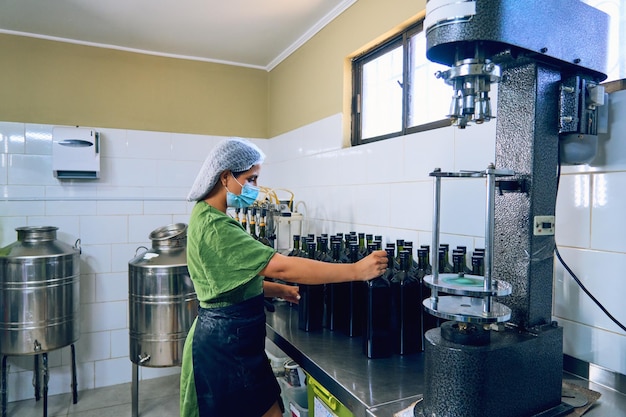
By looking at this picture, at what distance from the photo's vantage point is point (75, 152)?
2785 mm

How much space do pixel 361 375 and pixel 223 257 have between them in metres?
0.55

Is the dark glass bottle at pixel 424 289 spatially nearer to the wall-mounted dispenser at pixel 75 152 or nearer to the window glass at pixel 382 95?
the window glass at pixel 382 95

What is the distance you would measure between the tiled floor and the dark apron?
1.50 m

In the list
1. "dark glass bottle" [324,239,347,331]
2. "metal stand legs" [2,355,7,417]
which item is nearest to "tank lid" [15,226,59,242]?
"metal stand legs" [2,355,7,417]

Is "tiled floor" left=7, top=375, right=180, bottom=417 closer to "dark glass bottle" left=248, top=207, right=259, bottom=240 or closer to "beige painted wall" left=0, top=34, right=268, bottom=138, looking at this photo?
"dark glass bottle" left=248, top=207, right=259, bottom=240

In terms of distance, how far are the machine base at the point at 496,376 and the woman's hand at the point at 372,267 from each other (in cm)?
33

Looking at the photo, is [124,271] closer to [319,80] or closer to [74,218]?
[74,218]

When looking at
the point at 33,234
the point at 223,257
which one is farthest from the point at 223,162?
the point at 33,234

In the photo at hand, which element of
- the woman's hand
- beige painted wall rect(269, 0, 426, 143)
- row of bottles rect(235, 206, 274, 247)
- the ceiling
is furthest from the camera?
row of bottles rect(235, 206, 274, 247)

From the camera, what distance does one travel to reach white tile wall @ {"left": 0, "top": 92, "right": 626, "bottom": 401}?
43.7 inches

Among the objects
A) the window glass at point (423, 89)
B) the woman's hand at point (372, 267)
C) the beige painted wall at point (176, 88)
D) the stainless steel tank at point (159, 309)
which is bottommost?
the stainless steel tank at point (159, 309)

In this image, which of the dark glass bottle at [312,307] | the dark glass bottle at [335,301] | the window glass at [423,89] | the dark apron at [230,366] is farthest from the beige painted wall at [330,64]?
the dark apron at [230,366]

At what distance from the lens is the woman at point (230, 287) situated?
4.36 ft

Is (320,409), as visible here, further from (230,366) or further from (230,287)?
(230,287)
